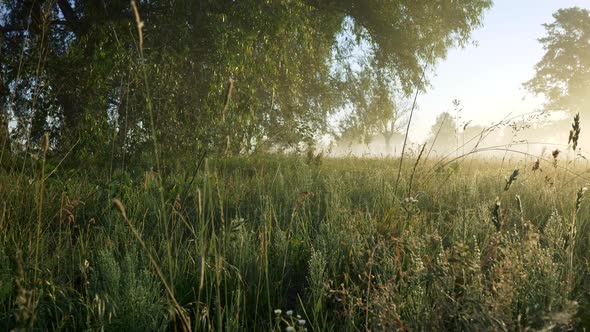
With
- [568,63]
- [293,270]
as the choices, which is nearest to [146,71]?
[293,270]

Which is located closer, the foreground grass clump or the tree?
the foreground grass clump

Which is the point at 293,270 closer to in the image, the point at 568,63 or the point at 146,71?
the point at 146,71

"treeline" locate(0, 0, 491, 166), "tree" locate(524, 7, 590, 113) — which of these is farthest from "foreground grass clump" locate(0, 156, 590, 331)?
"tree" locate(524, 7, 590, 113)

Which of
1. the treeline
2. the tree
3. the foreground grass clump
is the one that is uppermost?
the tree

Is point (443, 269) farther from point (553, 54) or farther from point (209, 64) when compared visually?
point (553, 54)

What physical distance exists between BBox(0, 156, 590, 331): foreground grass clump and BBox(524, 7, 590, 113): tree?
38.0 meters

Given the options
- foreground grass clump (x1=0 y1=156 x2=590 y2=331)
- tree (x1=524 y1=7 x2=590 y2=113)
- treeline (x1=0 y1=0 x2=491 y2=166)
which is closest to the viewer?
foreground grass clump (x1=0 y1=156 x2=590 y2=331)

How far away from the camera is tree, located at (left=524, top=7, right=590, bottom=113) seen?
35.4 meters

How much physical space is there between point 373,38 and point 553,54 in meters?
31.5

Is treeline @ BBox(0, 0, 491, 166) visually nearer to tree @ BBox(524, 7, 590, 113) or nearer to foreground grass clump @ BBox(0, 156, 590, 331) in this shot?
foreground grass clump @ BBox(0, 156, 590, 331)

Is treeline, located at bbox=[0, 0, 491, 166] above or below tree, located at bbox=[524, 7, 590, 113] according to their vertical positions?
below

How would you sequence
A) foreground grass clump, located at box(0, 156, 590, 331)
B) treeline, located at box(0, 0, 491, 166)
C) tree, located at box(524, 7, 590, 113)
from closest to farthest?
foreground grass clump, located at box(0, 156, 590, 331), treeline, located at box(0, 0, 491, 166), tree, located at box(524, 7, 590, 113)

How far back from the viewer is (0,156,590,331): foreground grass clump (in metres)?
1.78

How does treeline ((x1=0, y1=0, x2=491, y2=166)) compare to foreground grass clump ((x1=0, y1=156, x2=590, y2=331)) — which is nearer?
foreground grass clump ((x1=0, y1=156, x2=590, y2=331))
